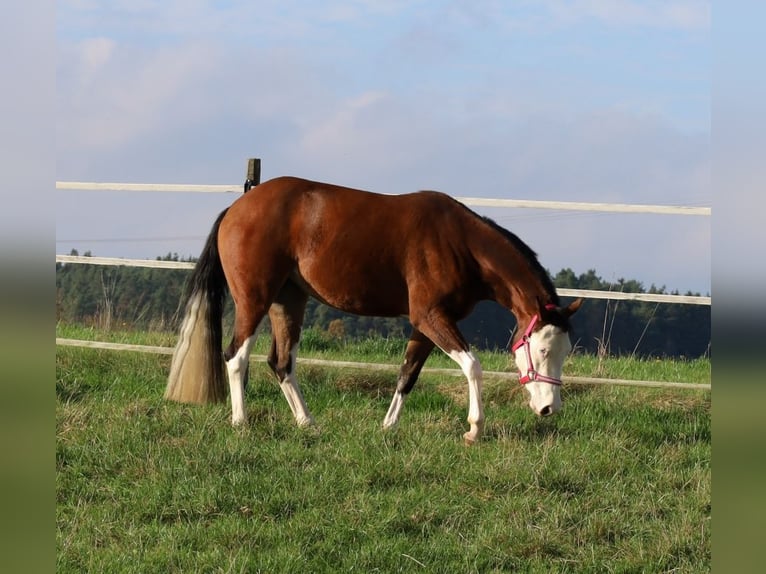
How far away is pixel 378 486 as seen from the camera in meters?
5.26

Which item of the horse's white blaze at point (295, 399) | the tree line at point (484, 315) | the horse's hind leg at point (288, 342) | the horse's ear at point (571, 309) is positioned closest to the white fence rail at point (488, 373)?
the tree line at point (484, 315)

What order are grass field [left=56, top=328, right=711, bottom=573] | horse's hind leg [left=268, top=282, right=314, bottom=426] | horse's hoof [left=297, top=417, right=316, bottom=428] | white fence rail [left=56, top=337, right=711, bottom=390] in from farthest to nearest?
white fence rail [left=56, top=337, right=711, bottom=390] → horse's hind leg [left=268, top=282, right=314, bottom=426] → horse's hoof [left=297, top=417, right=316, bottom=428] → grass field [left=56, top=328, right=711, bottom=573]

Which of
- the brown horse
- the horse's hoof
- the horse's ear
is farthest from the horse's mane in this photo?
the horse's hoof

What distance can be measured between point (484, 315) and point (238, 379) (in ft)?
19.0

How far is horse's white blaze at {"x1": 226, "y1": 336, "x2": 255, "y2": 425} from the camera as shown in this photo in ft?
21.6

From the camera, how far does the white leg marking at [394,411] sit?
6.65m

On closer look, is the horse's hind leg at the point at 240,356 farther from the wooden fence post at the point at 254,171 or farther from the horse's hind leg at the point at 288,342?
the wooden fence post at the point at 254,171

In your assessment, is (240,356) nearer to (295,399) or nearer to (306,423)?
(295,399)

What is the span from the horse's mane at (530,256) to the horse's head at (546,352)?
19 centimetres

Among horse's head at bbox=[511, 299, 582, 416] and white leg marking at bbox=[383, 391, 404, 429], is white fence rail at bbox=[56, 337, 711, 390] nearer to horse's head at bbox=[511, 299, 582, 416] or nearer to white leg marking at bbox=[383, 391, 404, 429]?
white leg marking at bbox=[383, 391, 404, 429]

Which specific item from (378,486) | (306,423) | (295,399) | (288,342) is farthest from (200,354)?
(378,486)

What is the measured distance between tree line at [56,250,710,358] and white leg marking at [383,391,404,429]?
2251 millimetres
